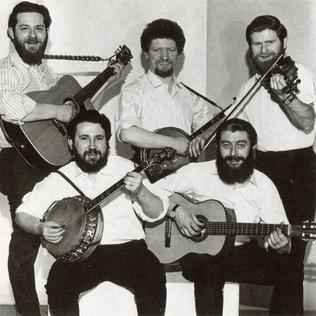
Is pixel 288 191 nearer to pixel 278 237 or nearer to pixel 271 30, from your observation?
pixel 278 237

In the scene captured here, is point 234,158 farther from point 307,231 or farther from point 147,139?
point 307,231

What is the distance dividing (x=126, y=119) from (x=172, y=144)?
0.31 meters

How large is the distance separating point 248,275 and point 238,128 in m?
0.74

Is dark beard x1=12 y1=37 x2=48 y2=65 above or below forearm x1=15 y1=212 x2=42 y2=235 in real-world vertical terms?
above

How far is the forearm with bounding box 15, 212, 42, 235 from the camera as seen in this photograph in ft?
12.2

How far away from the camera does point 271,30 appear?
4031 mm

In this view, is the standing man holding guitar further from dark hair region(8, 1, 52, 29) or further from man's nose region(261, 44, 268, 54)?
man's nose region(261, 44, 268, 54)

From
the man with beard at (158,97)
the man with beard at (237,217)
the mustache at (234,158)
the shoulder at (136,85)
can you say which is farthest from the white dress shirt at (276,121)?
the shoulder at (136,85)

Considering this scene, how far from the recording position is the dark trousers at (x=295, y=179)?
13.5 feet

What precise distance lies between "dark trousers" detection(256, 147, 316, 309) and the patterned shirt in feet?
4.08

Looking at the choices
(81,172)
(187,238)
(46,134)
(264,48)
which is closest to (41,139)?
(46,134)

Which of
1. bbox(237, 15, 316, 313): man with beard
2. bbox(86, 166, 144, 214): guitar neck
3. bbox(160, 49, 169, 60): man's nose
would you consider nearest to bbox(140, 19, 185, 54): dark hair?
bbox(160, 49, 169, 60): man's nose

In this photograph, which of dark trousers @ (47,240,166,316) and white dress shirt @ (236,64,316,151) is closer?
dark trousers @ (47,240,166,316)

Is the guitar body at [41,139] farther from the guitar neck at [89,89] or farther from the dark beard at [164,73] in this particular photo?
the dark beard at [164,73]
